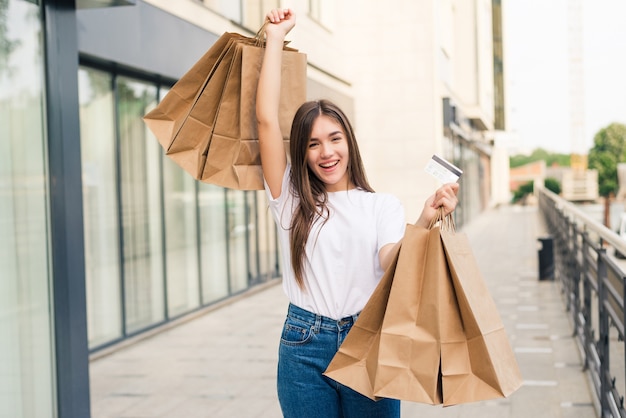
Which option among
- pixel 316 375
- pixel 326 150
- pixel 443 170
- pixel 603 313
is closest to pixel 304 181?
pixel 326 150

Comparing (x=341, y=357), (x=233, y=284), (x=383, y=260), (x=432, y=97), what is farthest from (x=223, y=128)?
(x=432, y=97)

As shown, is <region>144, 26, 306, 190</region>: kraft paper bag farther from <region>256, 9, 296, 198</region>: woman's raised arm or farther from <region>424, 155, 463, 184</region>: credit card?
<region>424, 155, 463, 184</region>: credit card

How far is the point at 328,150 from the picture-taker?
2311mm

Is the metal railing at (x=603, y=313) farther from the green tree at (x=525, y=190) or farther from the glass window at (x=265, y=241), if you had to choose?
the green tree at (x=525, y=190)

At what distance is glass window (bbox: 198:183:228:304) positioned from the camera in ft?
32.1

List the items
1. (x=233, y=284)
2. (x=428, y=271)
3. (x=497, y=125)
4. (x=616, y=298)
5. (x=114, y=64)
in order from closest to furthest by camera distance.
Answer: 1. (x=428, y=271)
2. (x=616, y=298)
3. (x=114, y=64)
4. (x=233, y=284)
5. (x=497, y=125)

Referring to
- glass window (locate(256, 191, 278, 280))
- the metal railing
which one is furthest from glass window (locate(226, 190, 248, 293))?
the metal railing

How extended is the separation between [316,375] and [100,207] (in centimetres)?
559

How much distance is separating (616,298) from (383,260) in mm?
2586

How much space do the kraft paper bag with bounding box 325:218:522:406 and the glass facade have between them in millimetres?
5585

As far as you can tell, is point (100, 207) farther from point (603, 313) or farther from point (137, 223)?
point (603, 313)

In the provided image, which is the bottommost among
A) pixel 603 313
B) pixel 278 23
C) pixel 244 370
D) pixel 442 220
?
pixel 244 370

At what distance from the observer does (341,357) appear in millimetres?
2125

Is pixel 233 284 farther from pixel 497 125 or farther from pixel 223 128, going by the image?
pixel 497 125
